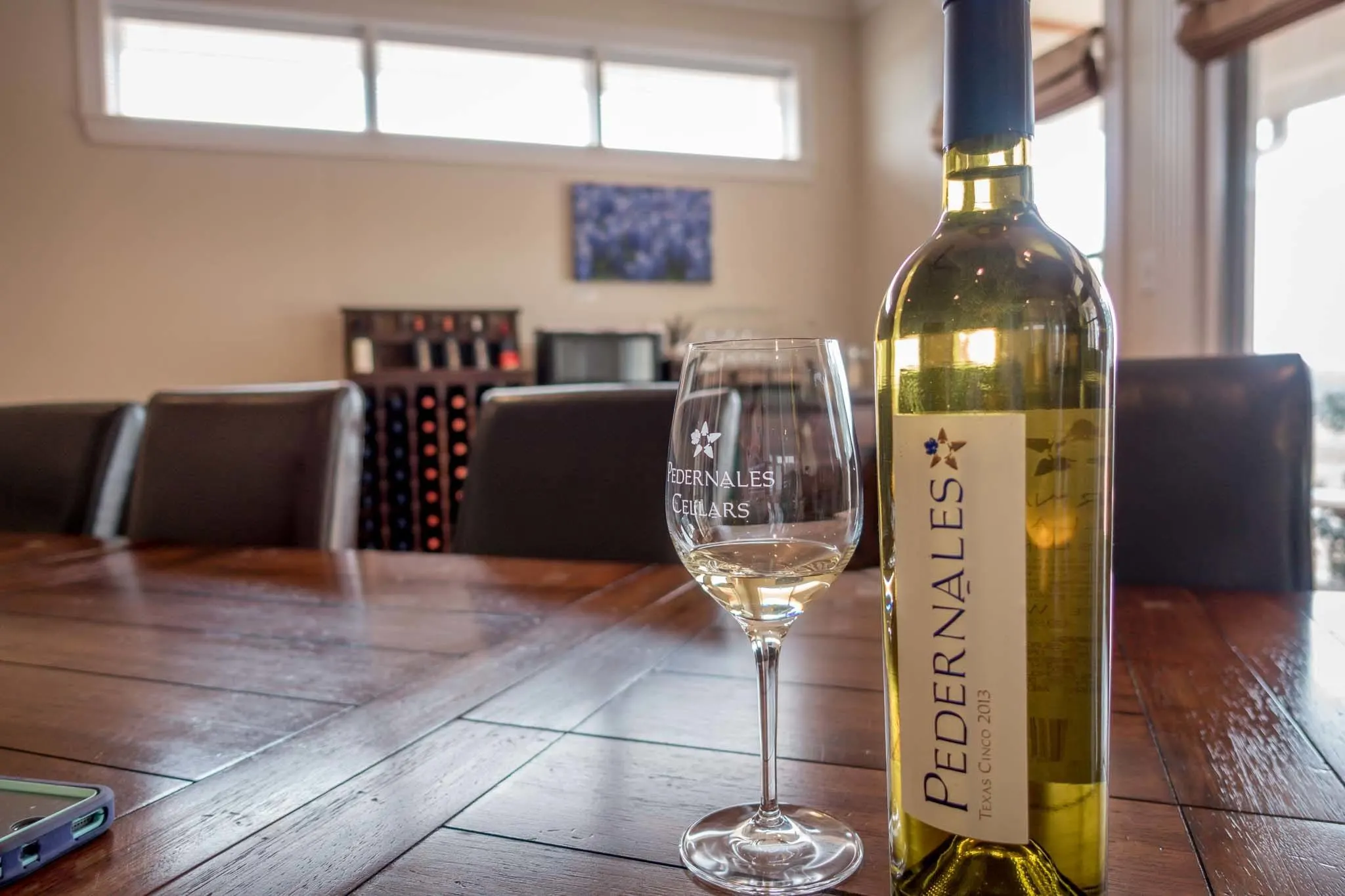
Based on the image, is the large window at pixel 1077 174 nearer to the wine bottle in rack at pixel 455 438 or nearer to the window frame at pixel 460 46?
the window frame at pixel 460 46

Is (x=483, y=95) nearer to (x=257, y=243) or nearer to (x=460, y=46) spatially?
(x=460, y=46)

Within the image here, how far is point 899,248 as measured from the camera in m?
5.03

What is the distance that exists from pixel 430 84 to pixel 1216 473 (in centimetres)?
463

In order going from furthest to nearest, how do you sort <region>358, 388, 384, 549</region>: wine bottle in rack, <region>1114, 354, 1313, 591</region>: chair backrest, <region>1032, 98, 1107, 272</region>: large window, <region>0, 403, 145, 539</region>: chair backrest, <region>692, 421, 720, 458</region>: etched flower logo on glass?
<region>358, 388, 384, 549</region>: wine bottle in rack < <region>1032, 98, 1107, 272</region>: large window < <region>0, 403, 145, 539</region>: chair backrest < <region>1114, 354, 1313, 591</region>: chair backrest < <region>692, 421, 720, 458</region>: etched flower logo on glass

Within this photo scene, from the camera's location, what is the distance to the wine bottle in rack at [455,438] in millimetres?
4293

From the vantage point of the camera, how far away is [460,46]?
4.80 metres

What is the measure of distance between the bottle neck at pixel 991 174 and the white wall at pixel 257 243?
15.2 ft

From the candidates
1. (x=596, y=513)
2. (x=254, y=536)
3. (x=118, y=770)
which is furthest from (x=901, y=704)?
(x=254, y=536)

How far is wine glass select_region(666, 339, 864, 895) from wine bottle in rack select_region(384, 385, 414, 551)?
3.98 meters

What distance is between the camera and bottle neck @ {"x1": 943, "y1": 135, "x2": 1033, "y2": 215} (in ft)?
1.12

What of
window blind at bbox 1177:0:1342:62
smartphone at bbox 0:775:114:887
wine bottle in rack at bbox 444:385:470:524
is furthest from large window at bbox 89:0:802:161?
smartphone at bbox 0:775:114:887

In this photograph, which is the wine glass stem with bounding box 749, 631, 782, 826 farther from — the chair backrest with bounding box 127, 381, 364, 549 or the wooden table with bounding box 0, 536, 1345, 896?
the chair backrest with bounding box 127, 381, 364, 549

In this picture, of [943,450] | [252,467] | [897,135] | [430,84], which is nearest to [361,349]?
[430,84]

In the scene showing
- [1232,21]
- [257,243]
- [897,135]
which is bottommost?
[257,243]
